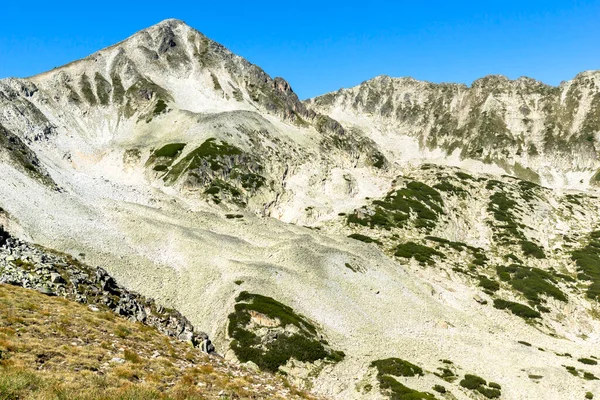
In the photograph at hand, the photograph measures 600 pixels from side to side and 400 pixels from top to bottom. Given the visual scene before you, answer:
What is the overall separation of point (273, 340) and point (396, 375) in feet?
46.5

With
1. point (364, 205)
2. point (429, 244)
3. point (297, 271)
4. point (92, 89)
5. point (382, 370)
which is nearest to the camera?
point (382, 370)

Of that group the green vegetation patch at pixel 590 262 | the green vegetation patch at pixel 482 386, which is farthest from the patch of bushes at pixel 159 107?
the green vegetation patch at pixel 590 262

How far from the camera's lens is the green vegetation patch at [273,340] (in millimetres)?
44312

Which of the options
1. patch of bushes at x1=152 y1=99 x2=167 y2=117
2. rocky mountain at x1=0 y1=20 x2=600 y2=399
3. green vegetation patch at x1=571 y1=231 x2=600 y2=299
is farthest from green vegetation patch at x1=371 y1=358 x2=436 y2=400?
patch of bushes at x1=152 y1=99 x2=167 y2=117

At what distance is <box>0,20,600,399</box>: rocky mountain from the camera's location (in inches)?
1925

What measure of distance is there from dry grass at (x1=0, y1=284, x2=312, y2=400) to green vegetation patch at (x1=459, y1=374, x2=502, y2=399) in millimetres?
27340

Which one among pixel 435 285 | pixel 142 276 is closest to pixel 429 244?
pixel 435 285

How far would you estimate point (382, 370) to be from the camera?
44156 mm

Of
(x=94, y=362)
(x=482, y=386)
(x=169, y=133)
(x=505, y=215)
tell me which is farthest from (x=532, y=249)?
(x=169, y=133)

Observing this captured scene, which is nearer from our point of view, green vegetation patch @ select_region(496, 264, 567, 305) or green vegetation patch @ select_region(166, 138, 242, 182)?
green vegetation patch @ select_region(496, 264, 567, 305)

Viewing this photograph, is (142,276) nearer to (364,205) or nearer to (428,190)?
(364,205)

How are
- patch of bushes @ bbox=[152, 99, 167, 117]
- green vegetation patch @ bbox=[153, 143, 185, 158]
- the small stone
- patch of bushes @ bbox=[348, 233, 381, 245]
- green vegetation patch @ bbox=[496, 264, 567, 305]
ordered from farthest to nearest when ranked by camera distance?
patch of bushes @ bbox=[152, 99, 167, 117]
green vegetation patch @ bbox=[153, 143, 185, 158]
patch of bushes @ bbox=[348, 233, 381, 245]
green vegetation patch @ bbox=[496, 264, 567, 305]
the small stone

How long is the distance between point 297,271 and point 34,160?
5854 cm

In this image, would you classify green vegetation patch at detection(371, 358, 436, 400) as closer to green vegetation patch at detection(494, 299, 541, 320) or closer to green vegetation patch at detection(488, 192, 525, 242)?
green vegetation patch at detection(494, 299, 541, 320)
